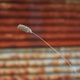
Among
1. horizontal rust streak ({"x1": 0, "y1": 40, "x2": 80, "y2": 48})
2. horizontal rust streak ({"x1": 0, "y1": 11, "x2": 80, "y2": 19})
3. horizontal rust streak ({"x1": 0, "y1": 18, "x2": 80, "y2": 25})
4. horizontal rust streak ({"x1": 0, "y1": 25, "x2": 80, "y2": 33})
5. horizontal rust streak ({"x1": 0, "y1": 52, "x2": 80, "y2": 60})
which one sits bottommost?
horizontal rust streak ({"x1": 0, "y1": 52, "x2": 80, "y2": 60})

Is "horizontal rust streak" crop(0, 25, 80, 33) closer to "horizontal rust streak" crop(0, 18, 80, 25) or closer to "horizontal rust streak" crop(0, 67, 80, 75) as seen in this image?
"horizontal rust streak" crop(0, 18, 80, 25)

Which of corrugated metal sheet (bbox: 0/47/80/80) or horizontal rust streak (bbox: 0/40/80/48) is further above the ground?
horizontal rust streak (bbox: 0/40/80/48)

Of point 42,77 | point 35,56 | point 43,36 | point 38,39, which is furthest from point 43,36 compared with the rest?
point 42,77

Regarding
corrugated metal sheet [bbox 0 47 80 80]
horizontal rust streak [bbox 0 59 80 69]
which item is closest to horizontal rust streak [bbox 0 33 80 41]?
corrugated metal sheet [bbox 0 47 80 80]

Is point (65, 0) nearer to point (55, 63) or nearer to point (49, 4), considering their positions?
point (49, 4)

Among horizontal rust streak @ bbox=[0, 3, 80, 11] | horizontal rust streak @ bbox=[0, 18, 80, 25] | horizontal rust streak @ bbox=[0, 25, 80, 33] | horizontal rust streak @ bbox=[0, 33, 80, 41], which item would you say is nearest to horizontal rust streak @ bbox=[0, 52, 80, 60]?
horizontal rust streak @ bbox=[0, 33, 80, 41]

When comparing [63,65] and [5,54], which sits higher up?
[5,54]

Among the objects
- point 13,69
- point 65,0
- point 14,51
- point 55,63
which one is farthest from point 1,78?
point 65,0
